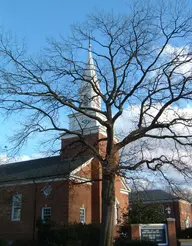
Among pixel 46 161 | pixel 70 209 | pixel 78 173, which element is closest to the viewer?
pixel 70 209

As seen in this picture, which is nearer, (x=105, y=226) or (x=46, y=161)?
(x=105, y=226)

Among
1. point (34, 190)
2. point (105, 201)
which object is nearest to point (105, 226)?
point (105, 201)

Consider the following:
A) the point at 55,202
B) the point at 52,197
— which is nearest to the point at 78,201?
the point at 55,202

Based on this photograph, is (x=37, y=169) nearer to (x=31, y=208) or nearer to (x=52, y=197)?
(x=31, y=208)

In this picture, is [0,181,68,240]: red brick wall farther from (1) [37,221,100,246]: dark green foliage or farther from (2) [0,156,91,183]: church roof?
(1) [37,221,100,246]: dark green foliage

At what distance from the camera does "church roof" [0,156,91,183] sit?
1430 inches

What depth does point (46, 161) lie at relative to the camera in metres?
42.7

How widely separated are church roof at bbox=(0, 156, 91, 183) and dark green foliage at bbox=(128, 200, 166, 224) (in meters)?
10.5

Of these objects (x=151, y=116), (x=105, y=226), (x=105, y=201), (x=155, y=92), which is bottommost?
(x=105, y=226)

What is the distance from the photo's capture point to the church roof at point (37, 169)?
36312mm

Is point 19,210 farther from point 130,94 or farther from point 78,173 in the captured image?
point 130,94

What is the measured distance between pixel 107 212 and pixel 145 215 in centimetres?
706

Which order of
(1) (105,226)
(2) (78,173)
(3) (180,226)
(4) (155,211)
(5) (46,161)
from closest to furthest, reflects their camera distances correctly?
(1) (105,226) → (4) (155,211) → (2) (78,173) → (5) (46,161) → (3) (180,226)

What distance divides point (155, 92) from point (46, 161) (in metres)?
24.9
